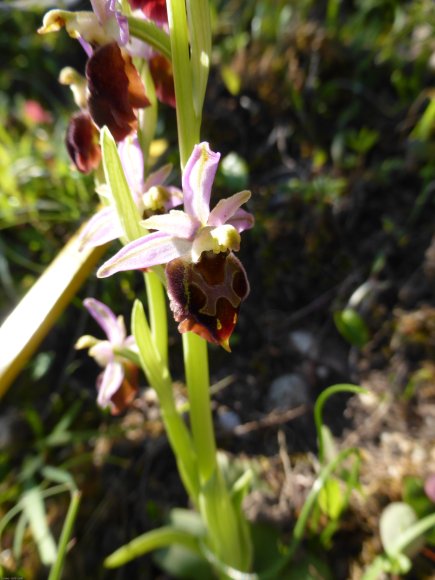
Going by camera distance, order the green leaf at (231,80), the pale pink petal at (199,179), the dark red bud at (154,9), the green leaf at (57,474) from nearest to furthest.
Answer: the pale pink petal at (199,179), the dark red bud at (154,9), the green leaf at (57,474), the green leaf at (231,80)

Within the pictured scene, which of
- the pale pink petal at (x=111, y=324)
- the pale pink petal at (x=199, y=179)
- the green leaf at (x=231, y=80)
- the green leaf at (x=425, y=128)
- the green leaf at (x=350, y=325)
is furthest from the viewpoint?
the green leaf at (x=231, y=80)

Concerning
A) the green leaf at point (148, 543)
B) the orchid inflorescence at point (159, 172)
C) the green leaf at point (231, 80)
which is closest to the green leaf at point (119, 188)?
the orchid inflorescence at point (159, 172)

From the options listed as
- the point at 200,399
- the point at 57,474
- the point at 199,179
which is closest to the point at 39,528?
the point at 57,474

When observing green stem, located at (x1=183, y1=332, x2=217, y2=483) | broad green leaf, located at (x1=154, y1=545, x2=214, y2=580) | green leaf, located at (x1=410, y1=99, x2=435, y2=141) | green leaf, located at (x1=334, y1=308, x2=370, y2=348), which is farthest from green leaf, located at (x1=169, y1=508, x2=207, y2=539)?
green leaf, located at (x1=410, y1=99, x2=435, y2=141)

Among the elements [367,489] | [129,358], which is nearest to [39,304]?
[129,358]

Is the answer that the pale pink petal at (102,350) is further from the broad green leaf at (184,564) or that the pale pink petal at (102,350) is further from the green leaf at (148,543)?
the broad green leaf at (184,564)

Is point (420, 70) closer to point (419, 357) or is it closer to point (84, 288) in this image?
point (419, 357)
